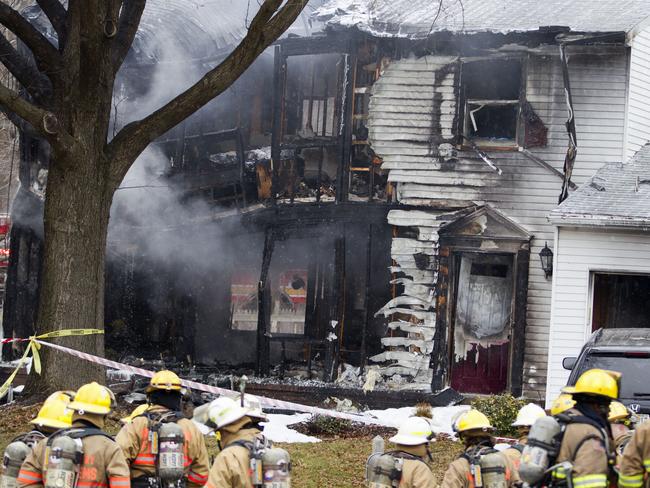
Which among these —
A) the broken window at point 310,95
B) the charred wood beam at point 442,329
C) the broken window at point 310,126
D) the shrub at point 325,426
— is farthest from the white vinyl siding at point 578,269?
the broken window at point 310,95

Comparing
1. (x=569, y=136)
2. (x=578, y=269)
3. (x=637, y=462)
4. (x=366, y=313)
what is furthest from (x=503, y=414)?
(x=637, y=462)

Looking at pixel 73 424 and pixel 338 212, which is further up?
pixel 338 212

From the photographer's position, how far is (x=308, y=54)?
60.1ft

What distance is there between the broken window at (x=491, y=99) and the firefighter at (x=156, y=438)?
11138 millimetres

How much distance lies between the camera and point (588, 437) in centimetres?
589

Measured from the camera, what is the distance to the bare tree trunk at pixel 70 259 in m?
12.5

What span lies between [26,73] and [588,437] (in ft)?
30.0

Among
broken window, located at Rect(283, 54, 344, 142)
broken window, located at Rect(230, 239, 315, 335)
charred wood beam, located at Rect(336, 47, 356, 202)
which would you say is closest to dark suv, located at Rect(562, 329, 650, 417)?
charred wood beam, located at Rect(336, 47, 356, 202)

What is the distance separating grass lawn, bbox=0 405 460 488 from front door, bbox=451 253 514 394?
4.35 m

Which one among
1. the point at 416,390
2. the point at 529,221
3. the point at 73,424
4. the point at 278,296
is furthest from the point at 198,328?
the point at 73,424

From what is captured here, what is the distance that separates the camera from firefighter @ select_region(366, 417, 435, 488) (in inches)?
254

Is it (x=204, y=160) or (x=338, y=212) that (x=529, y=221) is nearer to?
(x=338, y=212)

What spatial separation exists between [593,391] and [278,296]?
13375 millimetres

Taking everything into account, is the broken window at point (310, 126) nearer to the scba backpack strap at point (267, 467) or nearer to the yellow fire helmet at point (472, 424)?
the yellow fire helmet at point (472, 424)
